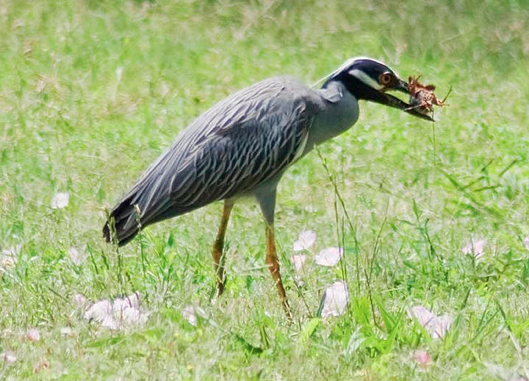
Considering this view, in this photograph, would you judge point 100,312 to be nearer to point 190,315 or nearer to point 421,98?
point 190,315

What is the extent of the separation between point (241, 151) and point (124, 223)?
526mm

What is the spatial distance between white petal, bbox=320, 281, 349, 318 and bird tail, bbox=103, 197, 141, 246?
863 millimetres

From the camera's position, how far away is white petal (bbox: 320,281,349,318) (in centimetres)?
439

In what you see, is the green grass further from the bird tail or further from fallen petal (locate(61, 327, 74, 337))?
the bird tail

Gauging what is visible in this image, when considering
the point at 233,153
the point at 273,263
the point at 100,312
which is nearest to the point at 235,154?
the point at 233,153

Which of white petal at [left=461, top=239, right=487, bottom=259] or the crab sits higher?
the crab

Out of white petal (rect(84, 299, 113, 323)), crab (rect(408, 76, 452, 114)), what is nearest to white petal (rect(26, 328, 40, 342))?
white petal (rect(84, 299, 113, 323))

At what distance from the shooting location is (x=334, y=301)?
4.42 metres

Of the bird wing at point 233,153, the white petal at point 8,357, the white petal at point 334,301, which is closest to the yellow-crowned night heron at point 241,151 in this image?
the bird wing at point 233,153


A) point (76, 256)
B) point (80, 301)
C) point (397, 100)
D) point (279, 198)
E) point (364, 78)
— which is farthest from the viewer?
point (279, 198)

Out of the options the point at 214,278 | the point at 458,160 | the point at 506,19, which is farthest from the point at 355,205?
the point at 506,19

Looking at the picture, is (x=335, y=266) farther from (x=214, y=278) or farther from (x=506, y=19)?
(x=506, y=19)

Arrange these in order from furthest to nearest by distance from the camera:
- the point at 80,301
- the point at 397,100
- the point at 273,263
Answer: the point at 397,100, the point at 273,263, the point at 80,301

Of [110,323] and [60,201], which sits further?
[60,201]
